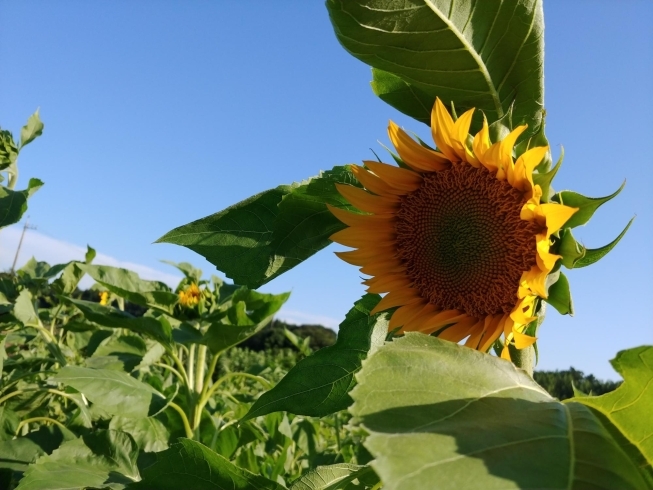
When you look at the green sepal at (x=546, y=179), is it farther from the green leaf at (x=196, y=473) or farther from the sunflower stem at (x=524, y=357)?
the green leaf at (x=196, y=473)

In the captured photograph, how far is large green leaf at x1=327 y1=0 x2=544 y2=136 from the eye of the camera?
→ 88 cm

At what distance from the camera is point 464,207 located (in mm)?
1166

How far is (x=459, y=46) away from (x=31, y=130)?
1951mm

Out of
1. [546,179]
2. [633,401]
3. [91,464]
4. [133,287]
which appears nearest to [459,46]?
[546,179]

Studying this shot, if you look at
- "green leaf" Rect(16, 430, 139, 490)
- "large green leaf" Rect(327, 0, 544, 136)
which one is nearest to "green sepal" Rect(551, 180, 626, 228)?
"large green leaf" Rect(327, 0, 544, 136)

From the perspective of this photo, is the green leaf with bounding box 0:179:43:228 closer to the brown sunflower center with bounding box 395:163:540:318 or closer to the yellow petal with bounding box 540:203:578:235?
the brown sunflower center with bounding box 395:163:540:318

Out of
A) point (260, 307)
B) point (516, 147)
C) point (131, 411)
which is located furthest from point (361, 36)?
point (260, 307)

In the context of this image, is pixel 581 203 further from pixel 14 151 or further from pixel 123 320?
pixel 14 151

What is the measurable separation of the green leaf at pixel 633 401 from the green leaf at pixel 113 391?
4.30 feet

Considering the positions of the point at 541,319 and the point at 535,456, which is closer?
the point at 535,456

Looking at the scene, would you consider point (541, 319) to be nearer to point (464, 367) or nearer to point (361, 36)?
point (464, 367)

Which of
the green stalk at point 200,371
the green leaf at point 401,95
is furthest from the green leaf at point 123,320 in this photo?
the green leaf at point 401,95

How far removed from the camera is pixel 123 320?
1.97 m

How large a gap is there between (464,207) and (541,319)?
29 centimetres
